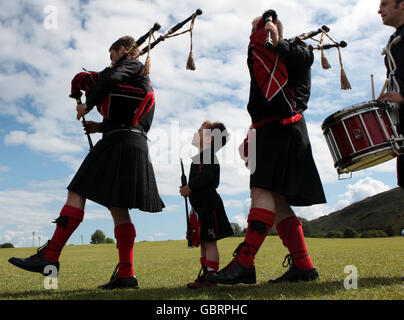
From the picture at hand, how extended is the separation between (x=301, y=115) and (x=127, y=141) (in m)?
1.66

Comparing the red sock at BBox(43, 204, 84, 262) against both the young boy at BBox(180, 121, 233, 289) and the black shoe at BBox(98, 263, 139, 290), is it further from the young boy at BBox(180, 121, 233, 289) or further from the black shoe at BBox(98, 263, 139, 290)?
the young boy at BBox(180, 121, 233, 289)

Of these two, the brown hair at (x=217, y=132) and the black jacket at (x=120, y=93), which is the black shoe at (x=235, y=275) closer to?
the brown hair at (x=217, y=132)

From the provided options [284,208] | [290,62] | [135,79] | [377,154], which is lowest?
[284,208]

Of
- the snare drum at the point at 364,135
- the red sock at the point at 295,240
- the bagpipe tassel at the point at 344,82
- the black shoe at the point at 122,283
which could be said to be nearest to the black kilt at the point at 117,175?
the black shoe at the point at 122,283

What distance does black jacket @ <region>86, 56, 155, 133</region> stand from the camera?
155 inches

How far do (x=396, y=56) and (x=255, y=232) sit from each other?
202cm

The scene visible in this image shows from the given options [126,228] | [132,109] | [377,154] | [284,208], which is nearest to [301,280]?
[284,208]

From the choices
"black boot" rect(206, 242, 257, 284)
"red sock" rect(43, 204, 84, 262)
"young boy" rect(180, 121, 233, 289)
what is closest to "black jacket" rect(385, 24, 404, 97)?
"young boy" rect(180, 121, 233, 289)

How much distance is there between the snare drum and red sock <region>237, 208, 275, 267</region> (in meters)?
0.93

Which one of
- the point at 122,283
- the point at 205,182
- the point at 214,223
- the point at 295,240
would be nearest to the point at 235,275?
the point at 295,240

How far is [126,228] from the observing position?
13.5ft
